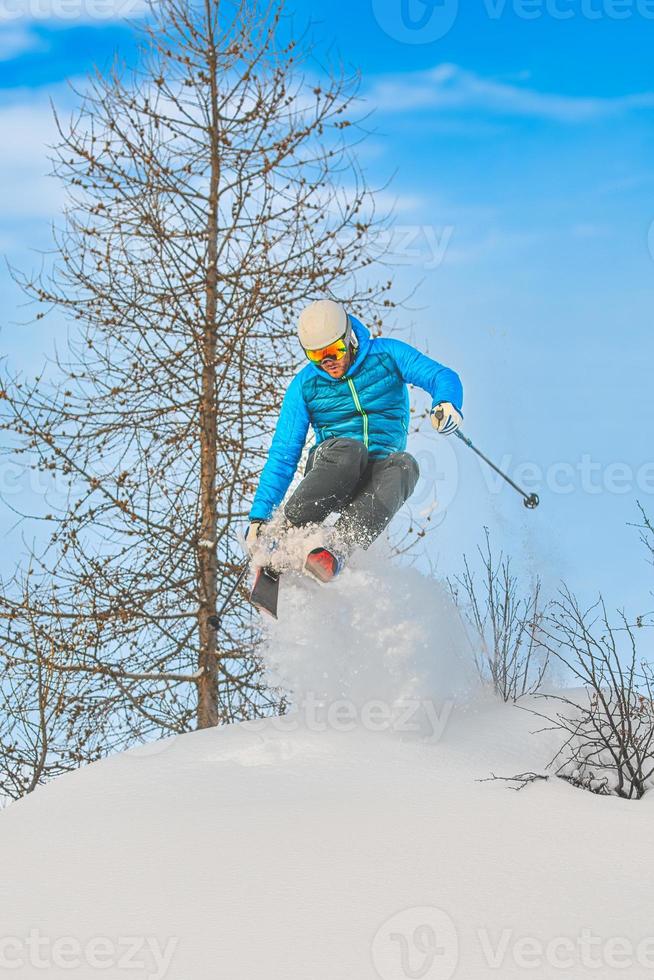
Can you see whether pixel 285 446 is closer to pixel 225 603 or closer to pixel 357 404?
pixel 357 404

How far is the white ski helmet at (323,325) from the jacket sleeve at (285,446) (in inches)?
17.7

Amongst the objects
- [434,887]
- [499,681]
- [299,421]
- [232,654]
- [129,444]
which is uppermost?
[129,444]

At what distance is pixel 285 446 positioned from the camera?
6.32m

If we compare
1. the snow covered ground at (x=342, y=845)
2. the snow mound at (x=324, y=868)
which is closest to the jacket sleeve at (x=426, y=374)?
the snow covered ground at (x=342, y=845)

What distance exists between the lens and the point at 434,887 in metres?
3.81

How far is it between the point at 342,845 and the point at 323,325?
10.0 ft

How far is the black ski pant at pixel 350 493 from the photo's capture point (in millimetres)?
5977

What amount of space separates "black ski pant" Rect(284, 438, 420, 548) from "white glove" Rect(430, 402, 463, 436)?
41 centimetres

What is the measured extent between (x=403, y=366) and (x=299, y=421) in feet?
2.49

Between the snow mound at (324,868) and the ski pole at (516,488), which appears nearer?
the snow mound at (324,868)

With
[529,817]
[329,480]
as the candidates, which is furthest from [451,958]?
[329,480]

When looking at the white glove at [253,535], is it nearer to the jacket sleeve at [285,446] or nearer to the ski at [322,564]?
the jacket sleeve at [285,446]

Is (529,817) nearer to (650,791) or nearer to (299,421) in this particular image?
(650,791)

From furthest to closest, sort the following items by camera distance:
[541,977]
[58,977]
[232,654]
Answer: [232,654] < [58,977] < [541,977]
